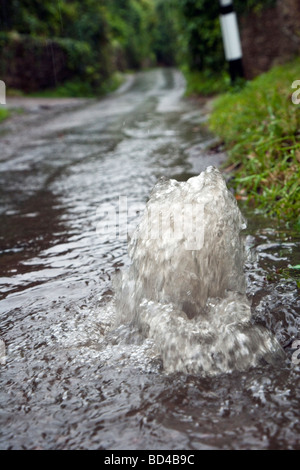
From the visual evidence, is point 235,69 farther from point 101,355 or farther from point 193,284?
point 101,355

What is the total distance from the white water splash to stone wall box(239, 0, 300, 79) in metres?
6.88

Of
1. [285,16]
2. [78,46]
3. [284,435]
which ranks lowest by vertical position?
[284,435]

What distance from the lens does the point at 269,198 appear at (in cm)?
315

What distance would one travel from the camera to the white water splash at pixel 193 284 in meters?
1.61

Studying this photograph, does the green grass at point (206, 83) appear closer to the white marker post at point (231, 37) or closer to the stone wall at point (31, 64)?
the white marker post at point (231, 37)

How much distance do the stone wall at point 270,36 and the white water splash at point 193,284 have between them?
6882mm

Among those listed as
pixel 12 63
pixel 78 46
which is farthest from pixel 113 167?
pixel 78 46

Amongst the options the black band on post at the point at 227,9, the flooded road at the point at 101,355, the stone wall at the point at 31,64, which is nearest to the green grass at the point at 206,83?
the black band on post at the point at 227,9

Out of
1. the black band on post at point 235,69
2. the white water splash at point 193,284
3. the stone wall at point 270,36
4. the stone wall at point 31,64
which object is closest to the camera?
the white water splash at point 193,284

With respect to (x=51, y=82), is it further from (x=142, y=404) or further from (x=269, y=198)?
(x=142, y=404)

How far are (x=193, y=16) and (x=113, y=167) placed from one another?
6.94 metres

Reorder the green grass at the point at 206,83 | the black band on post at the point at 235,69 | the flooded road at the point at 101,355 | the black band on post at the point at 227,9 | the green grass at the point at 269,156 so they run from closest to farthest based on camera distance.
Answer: the flooded road at the point at 101,355 → the green grass at the point at 269,156 → the black band on post at the point at 227,9 → the black band on post at the point at 235,69 → the green grass at the point at 206,83

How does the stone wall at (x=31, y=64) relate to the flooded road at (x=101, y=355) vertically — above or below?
above

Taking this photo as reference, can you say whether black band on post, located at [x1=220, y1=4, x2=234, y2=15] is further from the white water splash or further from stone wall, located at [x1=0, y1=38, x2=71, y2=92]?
stone wall, located at [x1=0, y1=38, x2=71, y2=92]
